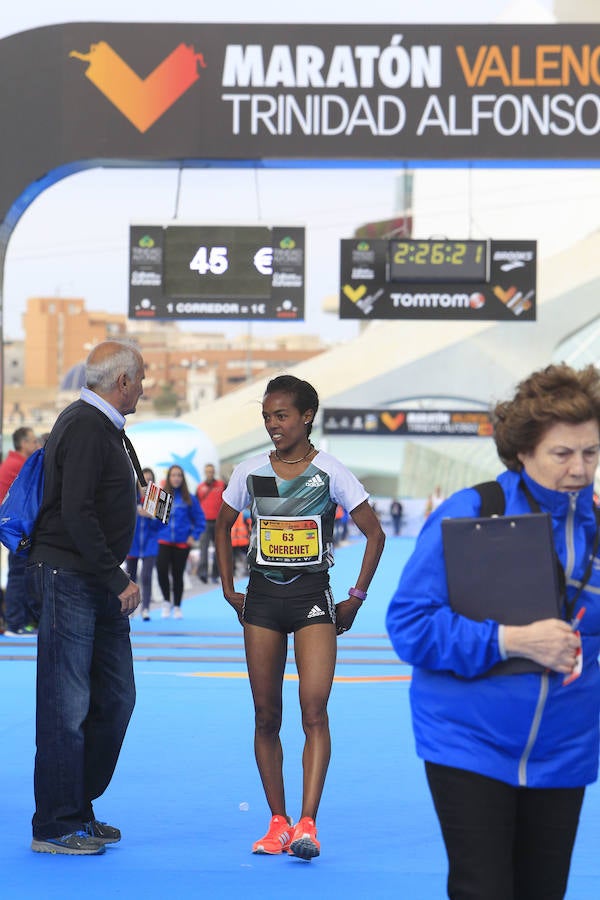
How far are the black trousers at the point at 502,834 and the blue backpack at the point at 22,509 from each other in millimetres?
2745

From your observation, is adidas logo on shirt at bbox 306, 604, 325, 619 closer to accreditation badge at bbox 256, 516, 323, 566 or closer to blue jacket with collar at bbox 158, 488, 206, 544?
accreditation badge at bbox 256, 516, 323, 566

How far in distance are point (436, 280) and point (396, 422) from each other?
2439 centimetres

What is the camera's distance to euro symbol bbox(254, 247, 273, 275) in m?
16.4

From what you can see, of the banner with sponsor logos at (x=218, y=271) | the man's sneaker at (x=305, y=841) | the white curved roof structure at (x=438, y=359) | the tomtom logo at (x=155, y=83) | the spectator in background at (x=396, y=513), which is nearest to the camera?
the man's sneaker at (x=305, y=841)

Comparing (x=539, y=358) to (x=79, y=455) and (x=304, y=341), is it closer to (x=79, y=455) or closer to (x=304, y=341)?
(x=79, y=455)

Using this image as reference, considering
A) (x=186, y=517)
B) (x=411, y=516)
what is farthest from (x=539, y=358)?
(x=186, y=517)

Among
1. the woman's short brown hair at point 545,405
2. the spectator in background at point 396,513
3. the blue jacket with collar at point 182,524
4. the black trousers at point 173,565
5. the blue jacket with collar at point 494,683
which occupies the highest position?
the woman's short brown hair at point 545,405

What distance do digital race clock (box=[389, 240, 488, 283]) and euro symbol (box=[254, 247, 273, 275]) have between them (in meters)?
1.33

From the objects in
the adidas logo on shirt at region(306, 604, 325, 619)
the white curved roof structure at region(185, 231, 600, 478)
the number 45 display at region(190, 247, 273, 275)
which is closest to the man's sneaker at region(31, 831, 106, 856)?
the adidas logo on shirt at region(306, 604, 325, 619)

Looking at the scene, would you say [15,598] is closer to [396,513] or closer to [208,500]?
[208,500]

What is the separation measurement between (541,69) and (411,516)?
37.6 meters

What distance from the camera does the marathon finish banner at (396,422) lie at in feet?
133

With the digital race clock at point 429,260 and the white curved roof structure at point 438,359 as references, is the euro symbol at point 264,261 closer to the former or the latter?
the digital race clock at point 429,260

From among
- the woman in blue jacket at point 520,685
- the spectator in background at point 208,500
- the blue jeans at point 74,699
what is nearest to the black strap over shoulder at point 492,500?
the woman in blue jacket at point 520,685
